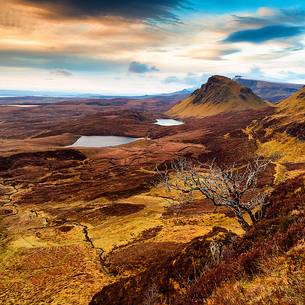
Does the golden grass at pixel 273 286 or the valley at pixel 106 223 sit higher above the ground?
the golden grass at pixel 273 286

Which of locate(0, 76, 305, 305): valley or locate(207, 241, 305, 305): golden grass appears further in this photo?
locate(0, 76, 305, 305): valley

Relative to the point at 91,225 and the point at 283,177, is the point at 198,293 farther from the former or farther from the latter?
the point at 283,177

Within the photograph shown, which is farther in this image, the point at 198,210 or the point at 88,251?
the point at 198,210

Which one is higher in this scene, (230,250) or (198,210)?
(230,250)

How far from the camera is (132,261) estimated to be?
3959cm

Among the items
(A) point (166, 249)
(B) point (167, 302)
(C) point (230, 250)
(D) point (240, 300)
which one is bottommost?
(A) point (166, 249)

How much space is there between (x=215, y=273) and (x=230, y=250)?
3538 mm

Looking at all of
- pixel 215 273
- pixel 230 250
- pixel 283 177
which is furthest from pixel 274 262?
pixel 283 177

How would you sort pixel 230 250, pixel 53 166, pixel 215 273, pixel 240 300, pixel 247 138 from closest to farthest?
pixel 240 300
pixel 215 273
pixel 230 250
pixel 53 166
pixel 247 138

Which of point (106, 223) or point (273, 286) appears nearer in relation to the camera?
point (273, 286)

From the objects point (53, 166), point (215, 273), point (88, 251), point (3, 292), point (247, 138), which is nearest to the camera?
point (215, 273)

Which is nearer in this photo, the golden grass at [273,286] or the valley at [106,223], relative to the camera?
the golden grass at [273,286]

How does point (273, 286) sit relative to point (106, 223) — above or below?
above

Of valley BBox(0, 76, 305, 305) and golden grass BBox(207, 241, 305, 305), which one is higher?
golden grass BBox(207, 241, 305, 305)
